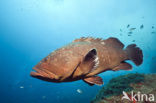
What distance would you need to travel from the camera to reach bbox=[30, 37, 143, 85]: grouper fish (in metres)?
2.69

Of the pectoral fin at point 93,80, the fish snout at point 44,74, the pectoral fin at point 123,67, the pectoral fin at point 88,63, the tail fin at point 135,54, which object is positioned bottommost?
the fish snout at point 44,74

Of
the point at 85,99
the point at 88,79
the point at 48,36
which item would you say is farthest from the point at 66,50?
the point at 48,36

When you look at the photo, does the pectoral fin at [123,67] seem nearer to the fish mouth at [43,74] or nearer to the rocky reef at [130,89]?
the rocky reef at [130,89]

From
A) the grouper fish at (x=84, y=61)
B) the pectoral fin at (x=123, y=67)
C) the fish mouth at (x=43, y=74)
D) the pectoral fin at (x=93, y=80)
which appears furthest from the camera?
the pectoral fin at (x=123, y=67)

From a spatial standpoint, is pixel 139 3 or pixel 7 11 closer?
pixel 139 3

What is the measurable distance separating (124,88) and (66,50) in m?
3.53

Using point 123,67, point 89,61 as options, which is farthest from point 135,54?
point 89,61

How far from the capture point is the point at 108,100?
4.75 meters

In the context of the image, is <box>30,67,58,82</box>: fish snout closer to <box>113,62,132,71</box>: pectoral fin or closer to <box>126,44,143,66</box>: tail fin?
<box>113,62,132,71</box>: pectoral fin

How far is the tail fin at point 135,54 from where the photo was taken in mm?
4094

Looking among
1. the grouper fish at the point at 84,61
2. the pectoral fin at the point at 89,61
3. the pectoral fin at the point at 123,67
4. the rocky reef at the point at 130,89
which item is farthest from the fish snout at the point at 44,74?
the rocky reef at the point at 130,89

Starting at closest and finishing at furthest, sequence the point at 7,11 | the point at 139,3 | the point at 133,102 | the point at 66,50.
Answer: the point at 66,50 < the point at 133,102 < the point at 139,3 < the point at 7,11

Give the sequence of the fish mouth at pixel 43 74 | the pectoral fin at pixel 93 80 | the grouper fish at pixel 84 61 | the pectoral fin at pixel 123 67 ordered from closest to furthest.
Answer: the fish mouth at pixel 43 74 < the grouper fish at pixel 84 61 < the pectoral fin at pixel 93 80 < the pectoral fin at pixel 123 67

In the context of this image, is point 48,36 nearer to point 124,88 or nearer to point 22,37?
point 22,37
